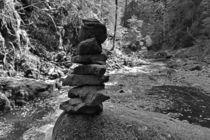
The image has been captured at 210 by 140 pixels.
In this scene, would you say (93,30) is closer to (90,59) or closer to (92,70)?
(90,59)

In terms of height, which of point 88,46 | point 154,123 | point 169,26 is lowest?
point 154,123

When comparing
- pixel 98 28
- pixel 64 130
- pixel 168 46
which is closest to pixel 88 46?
pixel 98 28

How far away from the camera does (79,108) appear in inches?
174

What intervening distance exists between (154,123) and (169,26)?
→ 3263 centimetres

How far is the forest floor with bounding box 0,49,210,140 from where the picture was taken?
6.78 metres

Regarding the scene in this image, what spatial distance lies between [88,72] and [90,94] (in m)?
0.52

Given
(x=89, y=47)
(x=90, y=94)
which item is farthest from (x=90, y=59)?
(x=90, y=94)

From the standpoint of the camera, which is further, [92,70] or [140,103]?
[140,103]

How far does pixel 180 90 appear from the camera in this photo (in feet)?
37.7

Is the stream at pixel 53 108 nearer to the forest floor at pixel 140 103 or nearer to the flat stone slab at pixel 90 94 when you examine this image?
the forest floor at pixel 140 103

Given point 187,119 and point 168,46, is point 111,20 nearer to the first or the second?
point 168,46

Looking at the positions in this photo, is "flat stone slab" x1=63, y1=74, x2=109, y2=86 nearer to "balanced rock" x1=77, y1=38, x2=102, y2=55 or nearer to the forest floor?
"balanced rock" x1=77, y1=38, x2=102, y2=55

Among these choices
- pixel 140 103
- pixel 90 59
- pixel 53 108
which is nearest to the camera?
pixel 90 59

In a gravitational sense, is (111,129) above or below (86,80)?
below
